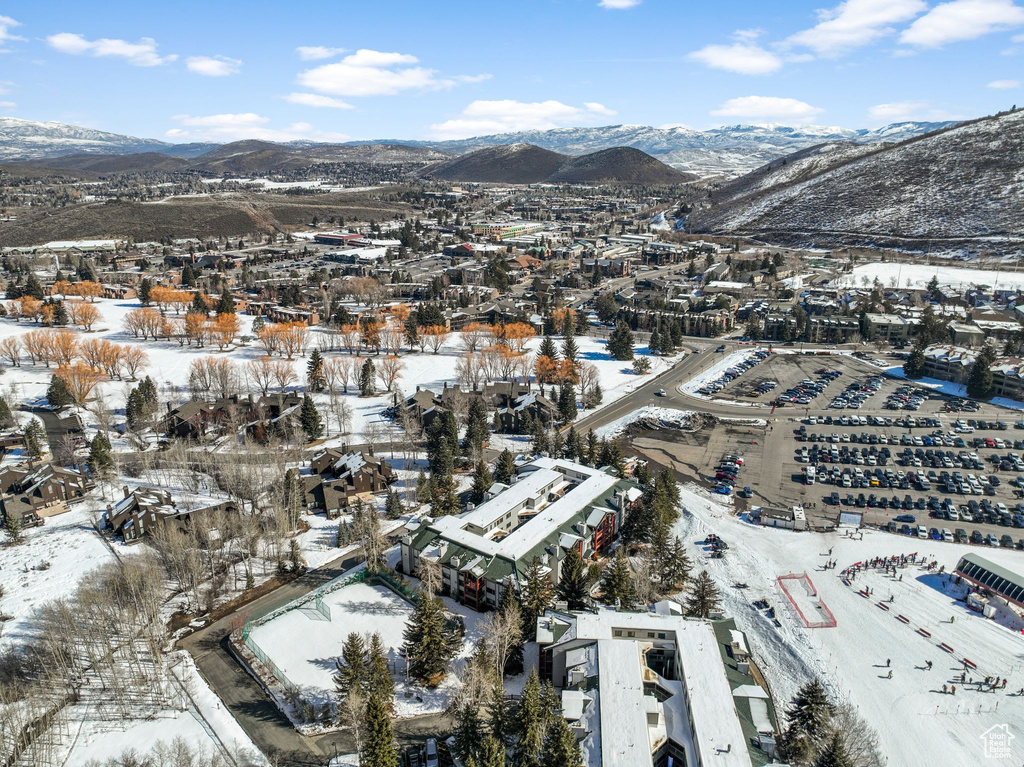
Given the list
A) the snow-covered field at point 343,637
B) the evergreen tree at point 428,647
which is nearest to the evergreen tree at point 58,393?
the snow-covered field at point 343,637

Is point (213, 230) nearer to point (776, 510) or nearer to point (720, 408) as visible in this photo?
point (720, 408)

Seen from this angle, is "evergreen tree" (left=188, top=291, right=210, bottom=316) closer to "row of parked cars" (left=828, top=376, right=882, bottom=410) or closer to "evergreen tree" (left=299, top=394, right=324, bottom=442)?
"evergreen tree" (left=299, top=394, right=324, bottom=442)

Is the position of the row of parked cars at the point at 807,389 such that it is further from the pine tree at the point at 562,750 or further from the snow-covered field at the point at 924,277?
the pine tree at the point at 562,750

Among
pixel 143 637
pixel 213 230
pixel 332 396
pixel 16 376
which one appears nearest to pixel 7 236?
pixel 213 230

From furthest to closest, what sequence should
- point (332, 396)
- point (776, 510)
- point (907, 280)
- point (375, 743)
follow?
1. point (907, 280)
2. point (332, 396)
3. point (776, 510)
4. point (375, 743)

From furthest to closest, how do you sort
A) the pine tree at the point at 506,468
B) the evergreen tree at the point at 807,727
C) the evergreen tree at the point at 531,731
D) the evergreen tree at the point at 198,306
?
the evergreen tree at the point at 198,306 < the pine tree at the point at 506,468 < the evergreen tree at the point at 807,727 < the evergreen tree at the point at 531,731

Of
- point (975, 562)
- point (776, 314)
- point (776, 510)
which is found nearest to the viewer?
point (975, 562)

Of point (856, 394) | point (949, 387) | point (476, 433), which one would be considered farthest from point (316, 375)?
point (949, 387)
